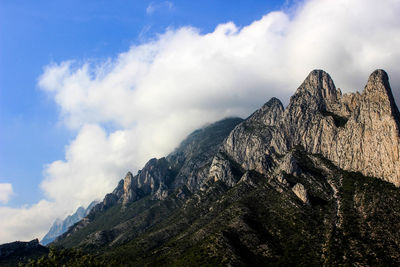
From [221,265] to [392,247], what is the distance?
101 m

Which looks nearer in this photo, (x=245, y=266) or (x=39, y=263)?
(x=39, y=263)

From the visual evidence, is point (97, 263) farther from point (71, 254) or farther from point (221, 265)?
point (221, 265)

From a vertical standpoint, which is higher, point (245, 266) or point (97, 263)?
point (97, 263)

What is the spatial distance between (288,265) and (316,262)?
1666 centimetres

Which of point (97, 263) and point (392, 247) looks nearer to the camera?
point (97, 263)

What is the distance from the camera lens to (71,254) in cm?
19888

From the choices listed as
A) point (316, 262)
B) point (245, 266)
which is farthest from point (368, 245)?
point (245, 266)

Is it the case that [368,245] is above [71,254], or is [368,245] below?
below

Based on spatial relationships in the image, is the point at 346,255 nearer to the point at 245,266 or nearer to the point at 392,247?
the point at 392,247

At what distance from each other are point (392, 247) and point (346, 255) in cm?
2632

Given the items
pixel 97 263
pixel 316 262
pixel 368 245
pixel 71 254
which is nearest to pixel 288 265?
pixel 316 262

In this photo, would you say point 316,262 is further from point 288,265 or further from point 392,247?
point 392,247

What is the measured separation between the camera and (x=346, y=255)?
193m

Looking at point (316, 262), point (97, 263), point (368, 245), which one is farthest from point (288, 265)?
point (97, 263)
